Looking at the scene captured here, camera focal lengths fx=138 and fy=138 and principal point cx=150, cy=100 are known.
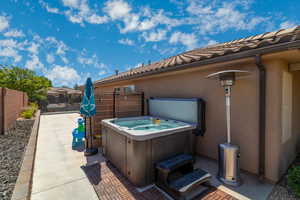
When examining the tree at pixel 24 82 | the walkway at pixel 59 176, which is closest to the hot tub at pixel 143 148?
the walkway at pixel 59 176

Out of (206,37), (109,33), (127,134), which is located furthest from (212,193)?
(109,33)

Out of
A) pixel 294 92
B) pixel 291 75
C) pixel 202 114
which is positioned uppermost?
pixel 291 75

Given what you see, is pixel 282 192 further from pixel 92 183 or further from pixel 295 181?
pixel 92 183

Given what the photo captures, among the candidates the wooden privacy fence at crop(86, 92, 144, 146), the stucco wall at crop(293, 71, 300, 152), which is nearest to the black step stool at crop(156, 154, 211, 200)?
the wooden privacy fence at crop(86, 92, 144, 146)

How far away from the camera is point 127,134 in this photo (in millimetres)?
3039

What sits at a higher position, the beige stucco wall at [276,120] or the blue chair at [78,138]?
the beige stucco wall at [276,120]

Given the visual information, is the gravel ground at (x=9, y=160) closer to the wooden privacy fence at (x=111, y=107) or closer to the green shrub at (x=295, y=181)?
the wooden privacy fence at (x=111, y=107)

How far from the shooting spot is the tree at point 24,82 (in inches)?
635

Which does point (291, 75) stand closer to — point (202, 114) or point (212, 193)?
point (202, 114)

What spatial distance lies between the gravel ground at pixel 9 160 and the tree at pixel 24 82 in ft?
47.1

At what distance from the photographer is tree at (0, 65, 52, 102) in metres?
16.1

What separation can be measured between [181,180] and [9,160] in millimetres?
4724

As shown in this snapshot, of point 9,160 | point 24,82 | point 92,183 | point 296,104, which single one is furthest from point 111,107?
point 24,82

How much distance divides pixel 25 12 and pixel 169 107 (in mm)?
9262
